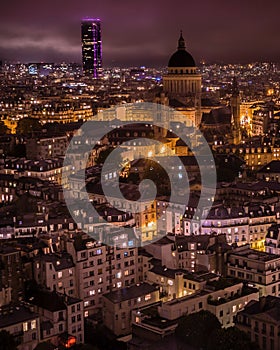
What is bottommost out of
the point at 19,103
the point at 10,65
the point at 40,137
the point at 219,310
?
the point at 219,310

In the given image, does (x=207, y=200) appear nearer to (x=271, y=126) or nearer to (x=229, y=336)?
(x=229, y=336)

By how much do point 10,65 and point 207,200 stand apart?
367 ft

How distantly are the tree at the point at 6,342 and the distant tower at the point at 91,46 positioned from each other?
9504cm

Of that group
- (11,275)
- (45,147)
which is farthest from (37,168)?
(11,275)

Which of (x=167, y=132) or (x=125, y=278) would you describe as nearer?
(x=125, y=278)

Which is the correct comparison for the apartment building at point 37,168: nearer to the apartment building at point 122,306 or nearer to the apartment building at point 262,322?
the apartment building at point 122,306

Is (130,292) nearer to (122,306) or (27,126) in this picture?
(122,306)

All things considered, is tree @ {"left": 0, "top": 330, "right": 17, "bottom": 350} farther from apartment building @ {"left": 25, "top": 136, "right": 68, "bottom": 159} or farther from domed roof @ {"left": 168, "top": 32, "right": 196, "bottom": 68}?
domed roof @ {"left": 168, "top": 32, "right": 196, "bottom": 68}

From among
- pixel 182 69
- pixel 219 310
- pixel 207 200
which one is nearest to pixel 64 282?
pixel 219 310

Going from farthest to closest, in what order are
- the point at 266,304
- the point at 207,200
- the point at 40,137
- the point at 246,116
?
1. the point at 246,116
2. the point at 40,137
3. the point at 207,200
4. the point at 266,304

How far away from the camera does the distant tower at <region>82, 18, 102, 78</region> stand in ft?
343

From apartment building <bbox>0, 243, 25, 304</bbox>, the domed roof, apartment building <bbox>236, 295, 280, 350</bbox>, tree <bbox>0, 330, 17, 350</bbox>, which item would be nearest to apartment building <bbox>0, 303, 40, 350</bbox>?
tree <bbox>0, 330, 17, 350</bbox>

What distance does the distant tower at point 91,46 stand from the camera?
104m

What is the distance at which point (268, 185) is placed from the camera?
22.9m
